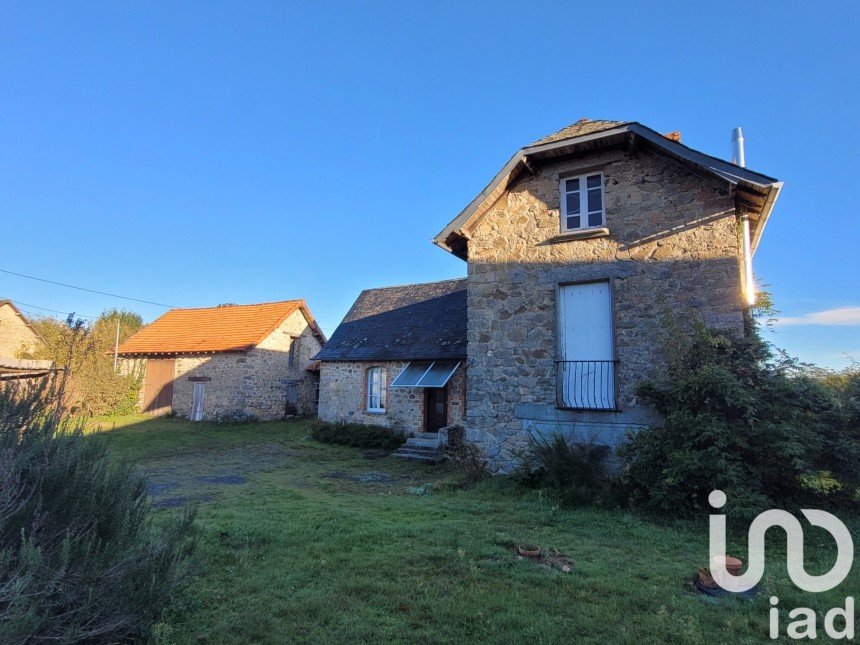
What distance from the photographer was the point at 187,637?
11.5 ft

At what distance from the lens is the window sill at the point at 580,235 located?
9148 mm

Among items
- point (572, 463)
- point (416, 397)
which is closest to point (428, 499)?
point (572, 463)

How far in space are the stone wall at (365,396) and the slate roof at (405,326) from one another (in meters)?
0.46

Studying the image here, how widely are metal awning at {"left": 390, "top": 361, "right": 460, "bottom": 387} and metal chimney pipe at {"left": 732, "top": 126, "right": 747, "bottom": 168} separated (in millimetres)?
9370

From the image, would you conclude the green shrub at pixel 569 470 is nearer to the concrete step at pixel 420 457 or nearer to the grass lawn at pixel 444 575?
the grass lawn at pixel 444 575

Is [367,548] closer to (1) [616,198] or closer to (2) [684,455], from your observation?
(2) [684,455]

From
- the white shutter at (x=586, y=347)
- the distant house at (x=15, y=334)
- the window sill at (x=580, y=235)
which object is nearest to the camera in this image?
the white shutter at (x=586, y=347)

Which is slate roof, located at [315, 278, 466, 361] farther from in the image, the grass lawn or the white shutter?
the grass lawn

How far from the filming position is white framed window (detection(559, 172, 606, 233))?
31.2 ft

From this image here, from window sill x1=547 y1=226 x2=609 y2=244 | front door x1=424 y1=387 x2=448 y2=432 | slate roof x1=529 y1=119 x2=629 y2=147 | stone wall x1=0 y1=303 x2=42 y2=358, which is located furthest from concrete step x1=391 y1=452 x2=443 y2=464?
stone wall x1=0 y1=303 x2=42 y2=358

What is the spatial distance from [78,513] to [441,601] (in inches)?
121

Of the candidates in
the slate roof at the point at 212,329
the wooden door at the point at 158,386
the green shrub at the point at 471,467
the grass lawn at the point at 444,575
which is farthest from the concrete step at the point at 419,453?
the wooden door at the point at 158,386

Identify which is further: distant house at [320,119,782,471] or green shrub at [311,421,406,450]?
green shrub at [311,421,406,450]

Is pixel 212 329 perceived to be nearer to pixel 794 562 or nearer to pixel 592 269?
pixel 592 269
